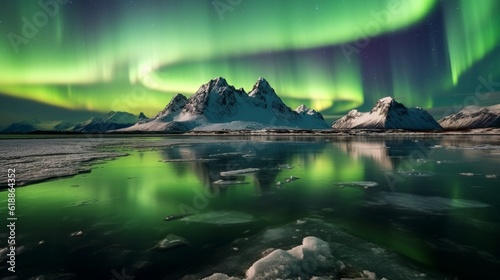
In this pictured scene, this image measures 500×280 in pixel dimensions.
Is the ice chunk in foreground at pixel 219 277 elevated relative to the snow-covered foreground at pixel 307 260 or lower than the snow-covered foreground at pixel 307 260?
elevated

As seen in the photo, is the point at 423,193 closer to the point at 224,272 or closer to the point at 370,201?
the point at 370,201

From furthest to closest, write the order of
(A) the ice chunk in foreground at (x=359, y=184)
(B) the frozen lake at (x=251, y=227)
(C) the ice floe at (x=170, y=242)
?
(A) the ice chunk in foreground at (x=359, y=184)
(C) the ice floe at (x=170, y=242)
(B) the frozen lake at (x=251, y=227)

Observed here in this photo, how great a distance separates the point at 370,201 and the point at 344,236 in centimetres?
495

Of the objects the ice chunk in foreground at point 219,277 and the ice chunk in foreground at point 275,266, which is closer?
the ice chunk in foreground at point 219,277

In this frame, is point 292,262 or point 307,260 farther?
point 307,260

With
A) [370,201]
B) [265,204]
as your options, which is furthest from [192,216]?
[370,201]

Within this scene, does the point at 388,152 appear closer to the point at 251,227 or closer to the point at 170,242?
the point at 251,227

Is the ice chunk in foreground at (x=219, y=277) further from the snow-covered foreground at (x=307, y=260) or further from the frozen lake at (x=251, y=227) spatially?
the frozen lake at (x=251, y=227)

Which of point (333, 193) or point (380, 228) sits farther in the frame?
point (333, 193)

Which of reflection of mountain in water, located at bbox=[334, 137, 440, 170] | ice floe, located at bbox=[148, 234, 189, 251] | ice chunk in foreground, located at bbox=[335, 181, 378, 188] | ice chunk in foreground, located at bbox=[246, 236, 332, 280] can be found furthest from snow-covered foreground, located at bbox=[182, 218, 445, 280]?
reflection of mountain in water, located at bbox=[334, 137, 440, 170]

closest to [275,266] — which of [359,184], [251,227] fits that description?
[251,227]

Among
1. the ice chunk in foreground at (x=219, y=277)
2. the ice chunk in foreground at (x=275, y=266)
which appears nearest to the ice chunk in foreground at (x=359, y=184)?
the ice chunk in foreground at (x=275, y=266)

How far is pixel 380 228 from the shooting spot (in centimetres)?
955

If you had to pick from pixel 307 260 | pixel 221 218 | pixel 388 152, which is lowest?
pixel 307 260
